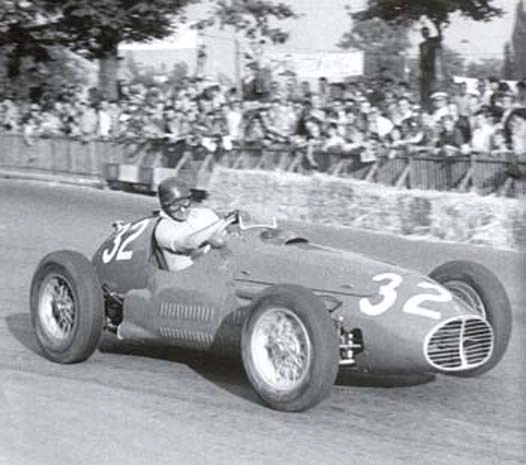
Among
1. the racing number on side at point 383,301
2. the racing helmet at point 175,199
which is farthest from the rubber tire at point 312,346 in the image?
the racing helmet at point 175,199

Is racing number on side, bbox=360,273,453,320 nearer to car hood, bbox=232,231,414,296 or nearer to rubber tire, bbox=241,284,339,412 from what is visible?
car hood, bbox=232,231,414,296

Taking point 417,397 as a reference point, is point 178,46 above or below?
above

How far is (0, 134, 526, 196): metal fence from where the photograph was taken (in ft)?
44.9

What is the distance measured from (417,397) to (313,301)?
91 cm

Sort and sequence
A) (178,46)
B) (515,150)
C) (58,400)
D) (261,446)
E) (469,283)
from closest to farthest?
(261,446) < (58,400) < (469,283) < (515,150) < (178,46)

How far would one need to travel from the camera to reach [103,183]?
63.9ft

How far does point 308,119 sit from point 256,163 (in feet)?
4.06

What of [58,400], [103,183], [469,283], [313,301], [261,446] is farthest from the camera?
[103,183]

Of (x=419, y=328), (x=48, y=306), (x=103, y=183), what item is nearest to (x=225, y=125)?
(x=103, y=183)

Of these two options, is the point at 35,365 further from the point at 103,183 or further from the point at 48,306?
the point at 103,183

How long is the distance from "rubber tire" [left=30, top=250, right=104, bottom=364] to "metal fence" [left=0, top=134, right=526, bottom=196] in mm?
7687

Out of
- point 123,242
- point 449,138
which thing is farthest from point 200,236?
point 449,138

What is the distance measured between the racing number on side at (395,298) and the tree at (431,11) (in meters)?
12.2

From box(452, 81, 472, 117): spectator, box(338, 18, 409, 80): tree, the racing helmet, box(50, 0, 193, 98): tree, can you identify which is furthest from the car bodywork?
box(338, 18, 409, 80): tree
